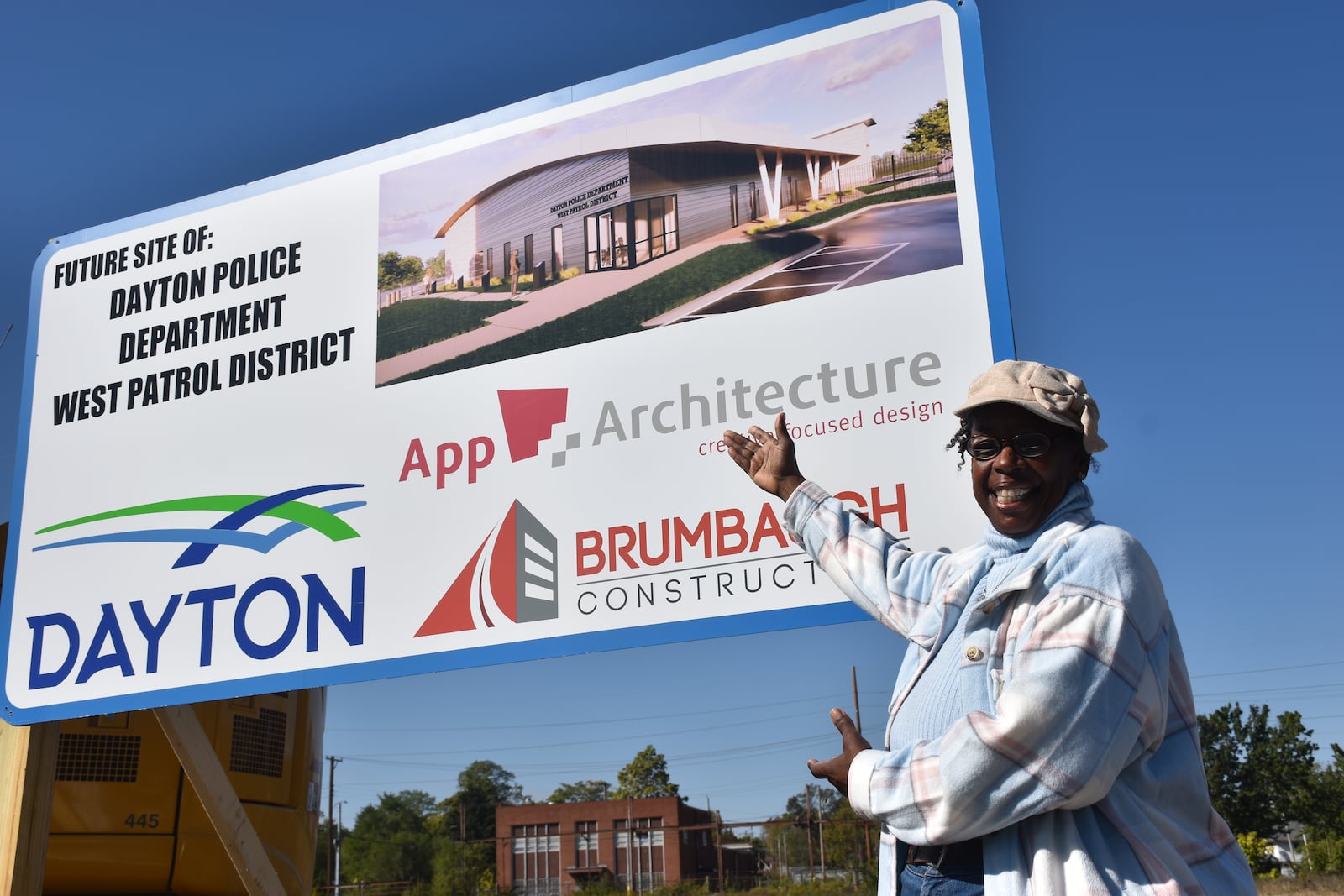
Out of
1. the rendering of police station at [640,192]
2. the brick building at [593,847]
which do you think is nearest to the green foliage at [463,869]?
the brick building at [593,847]

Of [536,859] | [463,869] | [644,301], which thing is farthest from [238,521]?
[463,869]

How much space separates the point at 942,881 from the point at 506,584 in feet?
5.51

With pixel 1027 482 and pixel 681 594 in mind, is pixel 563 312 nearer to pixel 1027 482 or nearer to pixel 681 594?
pixel 681 594

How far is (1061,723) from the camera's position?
152cm

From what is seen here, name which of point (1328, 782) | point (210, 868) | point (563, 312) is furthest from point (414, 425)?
point (1328, 782)

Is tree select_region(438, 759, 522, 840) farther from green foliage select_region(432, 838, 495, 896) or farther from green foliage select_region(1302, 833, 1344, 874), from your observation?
green foliage select_region(1302, 833, 1344, 874)

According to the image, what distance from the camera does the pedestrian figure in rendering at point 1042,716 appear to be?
1.53 metres

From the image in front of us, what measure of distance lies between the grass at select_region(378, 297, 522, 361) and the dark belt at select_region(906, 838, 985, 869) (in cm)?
217

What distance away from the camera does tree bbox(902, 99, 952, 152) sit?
3006mm

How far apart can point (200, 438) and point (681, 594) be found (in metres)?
1.75

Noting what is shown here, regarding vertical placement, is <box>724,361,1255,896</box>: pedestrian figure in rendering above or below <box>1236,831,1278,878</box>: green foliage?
above

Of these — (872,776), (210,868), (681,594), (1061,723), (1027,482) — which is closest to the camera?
(1061,723)

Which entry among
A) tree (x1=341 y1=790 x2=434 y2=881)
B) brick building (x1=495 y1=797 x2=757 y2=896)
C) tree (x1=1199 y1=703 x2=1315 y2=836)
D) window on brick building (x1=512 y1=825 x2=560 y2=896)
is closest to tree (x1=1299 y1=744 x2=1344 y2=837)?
tree (x1=1199 y1=703 x2=1315 y2=836)

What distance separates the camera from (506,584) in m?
3.14
